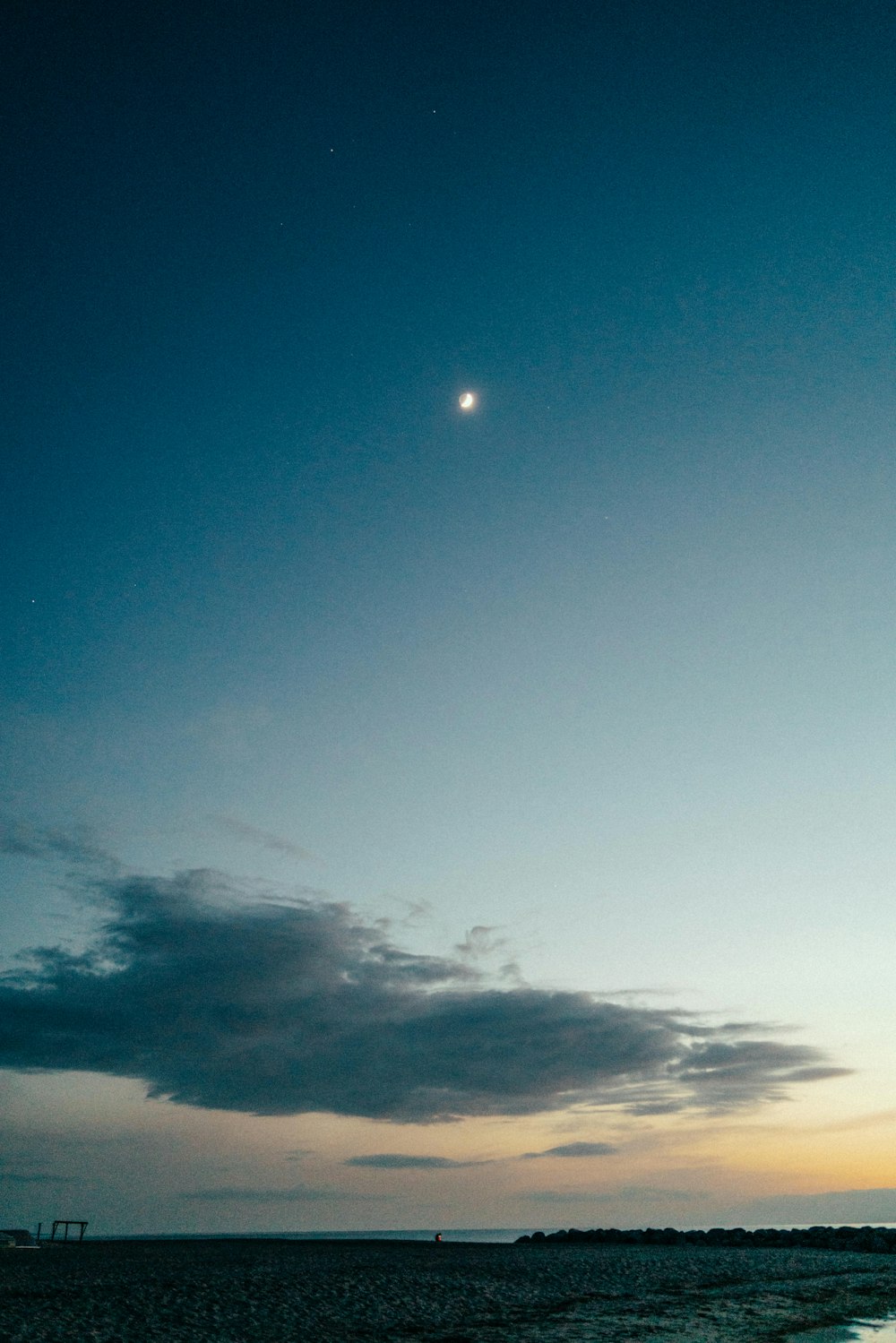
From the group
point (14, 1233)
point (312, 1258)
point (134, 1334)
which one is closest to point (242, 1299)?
point (134, 1334)

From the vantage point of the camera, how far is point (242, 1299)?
2903cm

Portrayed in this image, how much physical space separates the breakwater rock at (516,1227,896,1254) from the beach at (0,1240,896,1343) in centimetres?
1056

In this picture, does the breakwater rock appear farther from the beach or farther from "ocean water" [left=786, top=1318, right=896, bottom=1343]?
"ocean water" [left=786, top=1318, right=896, bottom=1343]

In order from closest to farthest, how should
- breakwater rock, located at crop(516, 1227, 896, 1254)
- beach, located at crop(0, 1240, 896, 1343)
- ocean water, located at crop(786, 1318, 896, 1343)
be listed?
beach, located at crop(0, 1240, 896, 1343) → ocean water, located at crop(786, 1318, 896, 1343) → breakwater rock, located at crop(516, 1227, 896, 1254)

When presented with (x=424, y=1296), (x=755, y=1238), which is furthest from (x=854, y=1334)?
(x=755, y=1238)

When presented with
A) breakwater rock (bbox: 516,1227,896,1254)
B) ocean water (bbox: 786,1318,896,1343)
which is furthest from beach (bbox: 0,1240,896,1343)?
breakwater rock (bbox: 516,1227,896,1254)

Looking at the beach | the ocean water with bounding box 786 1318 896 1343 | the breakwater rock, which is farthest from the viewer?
the breakwater rock

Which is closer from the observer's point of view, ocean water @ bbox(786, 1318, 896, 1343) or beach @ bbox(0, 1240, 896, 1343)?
beach @ bbox(0, 1240, 896, 1343)

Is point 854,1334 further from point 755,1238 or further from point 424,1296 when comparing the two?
point 755,1238

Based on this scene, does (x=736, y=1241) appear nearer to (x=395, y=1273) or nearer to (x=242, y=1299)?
(x=395, y=1273)

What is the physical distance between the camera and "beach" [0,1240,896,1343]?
78.3ft

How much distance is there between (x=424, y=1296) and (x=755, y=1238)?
1861 inches

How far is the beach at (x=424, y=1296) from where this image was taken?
78.3 ft

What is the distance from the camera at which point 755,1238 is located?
220 feet
